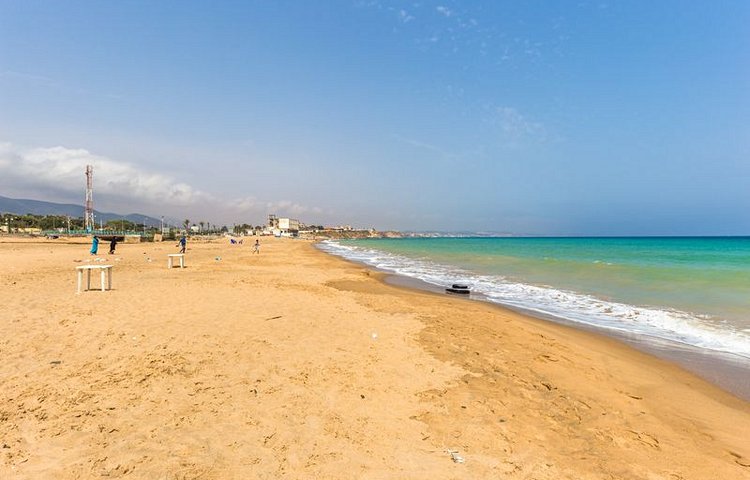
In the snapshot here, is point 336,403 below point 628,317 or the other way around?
the other way around

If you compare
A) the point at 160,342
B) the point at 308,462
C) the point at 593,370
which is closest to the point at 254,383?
the point at 308,462

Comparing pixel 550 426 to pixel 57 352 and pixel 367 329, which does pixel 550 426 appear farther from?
pixel 57 352

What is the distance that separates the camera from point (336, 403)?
4.65 metres

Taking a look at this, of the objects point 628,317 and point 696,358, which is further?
point 628,317

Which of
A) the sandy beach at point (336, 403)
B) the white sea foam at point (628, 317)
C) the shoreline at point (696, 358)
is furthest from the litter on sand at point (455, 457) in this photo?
the white sea foam at point (628, 317)

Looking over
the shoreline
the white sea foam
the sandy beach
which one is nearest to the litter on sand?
the sandy beach

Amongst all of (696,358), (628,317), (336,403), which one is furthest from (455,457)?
(628,317)

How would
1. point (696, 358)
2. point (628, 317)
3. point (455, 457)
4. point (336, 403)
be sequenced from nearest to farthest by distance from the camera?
point (455, 457) → point (336, 403) → point (696, 358) → point (628, 317)

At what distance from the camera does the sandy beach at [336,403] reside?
11.4ft

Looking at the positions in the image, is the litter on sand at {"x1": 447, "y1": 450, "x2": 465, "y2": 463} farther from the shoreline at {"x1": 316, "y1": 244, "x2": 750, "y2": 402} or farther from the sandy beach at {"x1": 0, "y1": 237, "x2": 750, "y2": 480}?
the shoreline at {"x1": 316, "y1": 244, "x2": 750, "y2": 402}

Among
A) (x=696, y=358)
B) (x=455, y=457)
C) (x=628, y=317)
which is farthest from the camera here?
(x=628, y=317)

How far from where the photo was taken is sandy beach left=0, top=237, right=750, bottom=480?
3465 mm

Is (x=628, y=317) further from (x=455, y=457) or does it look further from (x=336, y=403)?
(x=336, y=403)

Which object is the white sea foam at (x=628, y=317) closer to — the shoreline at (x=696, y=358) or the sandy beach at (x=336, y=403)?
the shoreline at (x=696, y=358)
